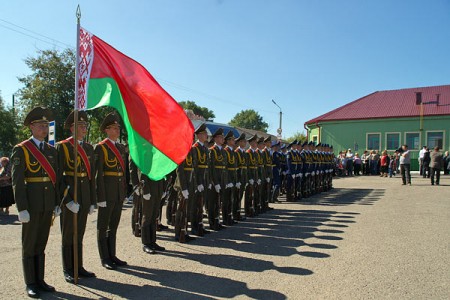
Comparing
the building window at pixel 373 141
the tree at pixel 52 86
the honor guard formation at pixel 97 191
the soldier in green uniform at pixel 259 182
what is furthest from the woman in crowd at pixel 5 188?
the building window at pixel 373 141

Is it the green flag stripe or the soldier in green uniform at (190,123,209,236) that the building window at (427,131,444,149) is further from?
the green flag stripe

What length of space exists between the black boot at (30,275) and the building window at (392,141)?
33.6m

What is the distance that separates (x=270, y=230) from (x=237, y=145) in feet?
8.63

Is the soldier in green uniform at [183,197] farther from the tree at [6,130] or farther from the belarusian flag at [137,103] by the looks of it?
the tree at [6,130]

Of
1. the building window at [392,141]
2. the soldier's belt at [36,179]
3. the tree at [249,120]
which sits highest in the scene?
the tree at [249,120]

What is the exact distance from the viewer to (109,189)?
5445mm

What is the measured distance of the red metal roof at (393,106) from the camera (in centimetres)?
3319

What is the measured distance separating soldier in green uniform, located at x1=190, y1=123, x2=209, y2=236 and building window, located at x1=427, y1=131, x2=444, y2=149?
30035 millimetres

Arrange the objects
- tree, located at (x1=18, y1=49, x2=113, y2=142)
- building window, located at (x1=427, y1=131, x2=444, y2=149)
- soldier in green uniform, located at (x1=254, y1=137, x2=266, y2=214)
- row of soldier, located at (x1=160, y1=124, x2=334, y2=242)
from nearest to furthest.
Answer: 1. row of soldier, located at (x1=160, y1=124, x2=334, y2=242)
2. soldier in green uniform, located at (x1=254, y1=137, x2=266, y2=214)
3. tree, located at (x1=18, y1=49, x2=113, y2=142)
4. building window, located at (x1=427, y1=131, x2=444, y2=149)

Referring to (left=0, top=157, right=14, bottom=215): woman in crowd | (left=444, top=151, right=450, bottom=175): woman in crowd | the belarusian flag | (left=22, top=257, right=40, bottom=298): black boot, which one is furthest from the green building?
(left=22, top=257, right=40, bottom=298): black boot

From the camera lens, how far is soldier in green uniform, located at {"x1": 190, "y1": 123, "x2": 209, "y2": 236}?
741cm

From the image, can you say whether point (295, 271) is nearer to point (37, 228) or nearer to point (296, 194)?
point (37, 228)

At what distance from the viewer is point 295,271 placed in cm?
524

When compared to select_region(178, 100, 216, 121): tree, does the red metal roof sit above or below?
below
